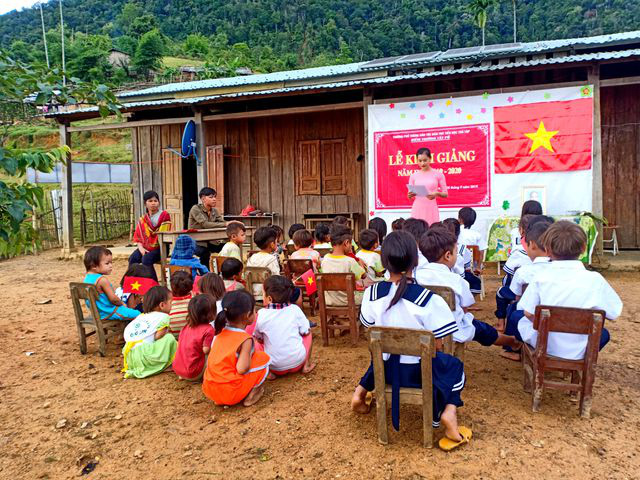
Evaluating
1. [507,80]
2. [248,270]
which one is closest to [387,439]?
[248,270]

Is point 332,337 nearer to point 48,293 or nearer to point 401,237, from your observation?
point 401,237

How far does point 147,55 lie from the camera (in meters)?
41.2

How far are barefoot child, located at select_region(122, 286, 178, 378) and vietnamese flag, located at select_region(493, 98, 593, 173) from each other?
5.66 metres

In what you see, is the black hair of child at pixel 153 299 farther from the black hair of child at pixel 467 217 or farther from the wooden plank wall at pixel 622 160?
the wooden plank wall at pixel 622 160

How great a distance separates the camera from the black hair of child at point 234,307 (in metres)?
3.13

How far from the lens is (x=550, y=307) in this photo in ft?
8.73

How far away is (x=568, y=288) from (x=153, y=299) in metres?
3.06

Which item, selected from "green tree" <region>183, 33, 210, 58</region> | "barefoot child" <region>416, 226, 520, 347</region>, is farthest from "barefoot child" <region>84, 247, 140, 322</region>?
"green tree" <region>183, 33, 210, 58</region>

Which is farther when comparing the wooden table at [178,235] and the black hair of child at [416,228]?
the wooden table at [178,235]

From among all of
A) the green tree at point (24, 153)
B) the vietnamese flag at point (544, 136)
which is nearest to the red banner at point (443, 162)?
the vietnamese flag at point (544, 136)

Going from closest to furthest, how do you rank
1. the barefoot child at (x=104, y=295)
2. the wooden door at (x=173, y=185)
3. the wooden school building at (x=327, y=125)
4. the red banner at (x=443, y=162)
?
1. the barefoot child at (x=104, y=295)
2. the red banner at (x=443, y=162)
3. the wooden school building at (x=327, y=125)
4. the wooden door at (x=173, y=185)

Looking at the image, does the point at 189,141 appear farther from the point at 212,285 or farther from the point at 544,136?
the point at 212,285

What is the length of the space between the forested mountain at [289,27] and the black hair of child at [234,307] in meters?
31.9

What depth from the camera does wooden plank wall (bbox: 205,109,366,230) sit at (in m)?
10.1
